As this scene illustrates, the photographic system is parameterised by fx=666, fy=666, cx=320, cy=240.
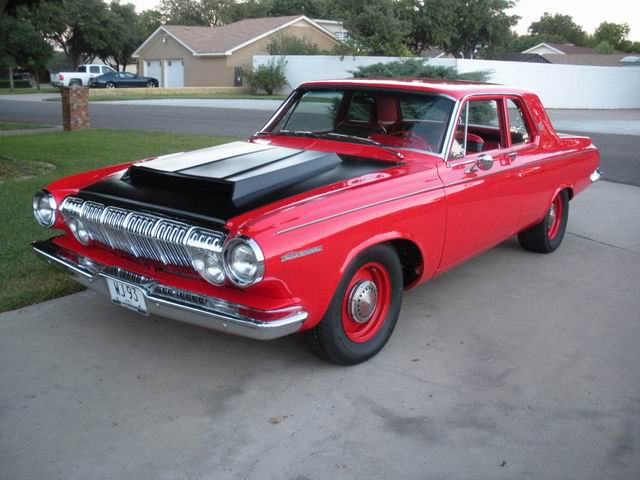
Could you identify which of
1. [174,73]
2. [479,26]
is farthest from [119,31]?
[479,26]

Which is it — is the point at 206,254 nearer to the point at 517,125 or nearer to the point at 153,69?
the point at 517,125

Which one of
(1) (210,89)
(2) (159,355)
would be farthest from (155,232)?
(1) (210,89)

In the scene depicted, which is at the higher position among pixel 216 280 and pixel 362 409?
pixel 216 280

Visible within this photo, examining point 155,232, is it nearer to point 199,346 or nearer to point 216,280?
point 216,280

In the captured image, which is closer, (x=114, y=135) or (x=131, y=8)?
(x=114, y=135)

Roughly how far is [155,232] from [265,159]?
3.22ft

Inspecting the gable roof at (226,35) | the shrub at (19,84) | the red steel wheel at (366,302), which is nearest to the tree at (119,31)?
the shrub at (19,84)

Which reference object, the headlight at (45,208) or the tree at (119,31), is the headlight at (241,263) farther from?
the tree at (119,31)

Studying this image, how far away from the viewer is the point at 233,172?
3.81m

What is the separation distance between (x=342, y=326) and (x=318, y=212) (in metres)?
0.69

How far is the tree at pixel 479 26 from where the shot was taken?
120ft

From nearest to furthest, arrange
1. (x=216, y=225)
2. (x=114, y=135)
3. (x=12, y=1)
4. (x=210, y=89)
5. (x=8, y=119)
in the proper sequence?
(x=216, y=225), (x=12, y=1), (x=114, y=135), (x=8, y=119), (x=210, y=89)

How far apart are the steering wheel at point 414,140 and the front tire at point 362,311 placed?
940mm

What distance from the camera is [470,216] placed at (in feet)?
14.8
